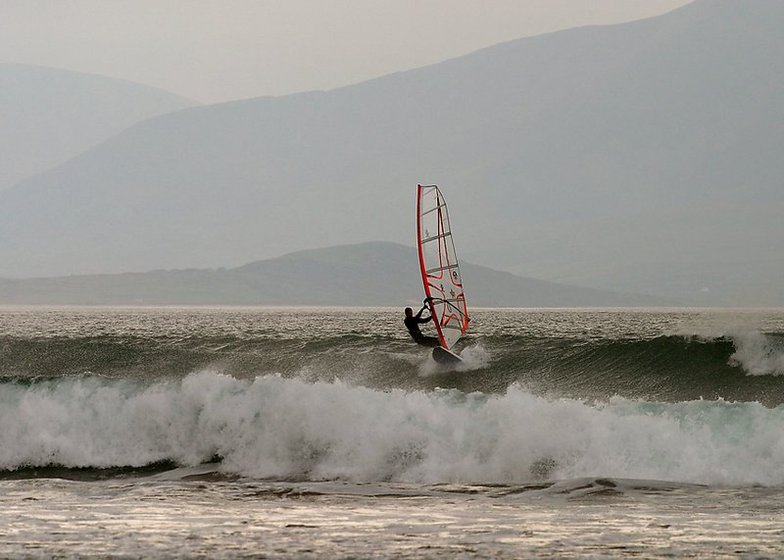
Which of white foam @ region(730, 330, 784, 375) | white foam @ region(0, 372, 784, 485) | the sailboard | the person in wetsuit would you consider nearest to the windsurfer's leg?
the person in wetsuit

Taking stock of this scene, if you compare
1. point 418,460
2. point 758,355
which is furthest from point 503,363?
point 418,460

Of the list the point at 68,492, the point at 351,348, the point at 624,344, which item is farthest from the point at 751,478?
the point at 351,348

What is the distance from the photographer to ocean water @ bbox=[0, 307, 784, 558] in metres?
12.7

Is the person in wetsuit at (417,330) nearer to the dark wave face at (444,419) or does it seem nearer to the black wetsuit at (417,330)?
the black wetsuit at (417,330)

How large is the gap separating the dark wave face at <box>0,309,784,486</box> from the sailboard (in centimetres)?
105

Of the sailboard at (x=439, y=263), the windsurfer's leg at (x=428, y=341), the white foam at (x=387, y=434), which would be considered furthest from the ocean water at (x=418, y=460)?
the sailboard at (x=439, y=263)

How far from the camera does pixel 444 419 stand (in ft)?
66.5

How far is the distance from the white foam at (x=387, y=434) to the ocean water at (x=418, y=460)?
0.04m

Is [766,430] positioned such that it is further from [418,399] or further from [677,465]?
[418,399]

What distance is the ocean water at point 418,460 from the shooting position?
1273 centimetres

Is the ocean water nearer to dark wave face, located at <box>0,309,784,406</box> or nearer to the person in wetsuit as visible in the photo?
dark wave face, located at <box>0,309,784,406</box>

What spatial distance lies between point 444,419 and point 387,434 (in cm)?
109

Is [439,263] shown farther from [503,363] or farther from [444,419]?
[444,419]

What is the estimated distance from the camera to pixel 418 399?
69.1 feet
